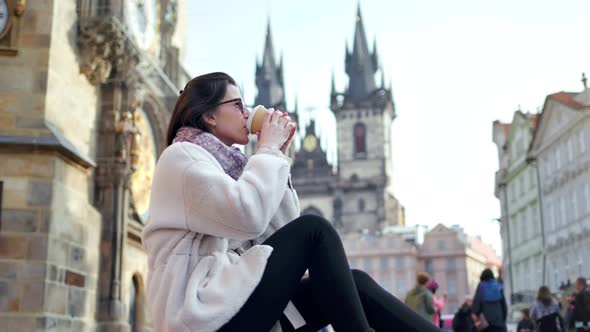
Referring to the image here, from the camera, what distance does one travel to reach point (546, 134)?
Result: 36.0 m

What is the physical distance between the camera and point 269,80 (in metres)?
101

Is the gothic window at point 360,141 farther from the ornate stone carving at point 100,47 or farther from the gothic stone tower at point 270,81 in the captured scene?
the ornate stone carving at point 100,47

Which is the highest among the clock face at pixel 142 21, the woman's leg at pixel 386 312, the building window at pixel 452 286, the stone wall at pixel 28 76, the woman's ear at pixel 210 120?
the building window at pixel 452 286

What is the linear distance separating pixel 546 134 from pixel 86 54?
30124 mm

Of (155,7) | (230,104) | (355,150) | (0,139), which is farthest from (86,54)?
(355,150)

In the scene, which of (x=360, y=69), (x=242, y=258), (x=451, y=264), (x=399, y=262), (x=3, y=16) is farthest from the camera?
(x=360, y=69)

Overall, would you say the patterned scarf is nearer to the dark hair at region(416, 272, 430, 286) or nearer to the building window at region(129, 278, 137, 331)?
the dark hair at region(416, 272, 430, 286)

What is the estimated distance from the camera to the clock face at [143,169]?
11820 millimetres

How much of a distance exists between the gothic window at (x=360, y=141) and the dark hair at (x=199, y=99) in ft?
292

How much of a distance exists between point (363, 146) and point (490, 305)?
82.5 m

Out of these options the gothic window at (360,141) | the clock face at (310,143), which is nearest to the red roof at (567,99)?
the gothic window at (360,141)

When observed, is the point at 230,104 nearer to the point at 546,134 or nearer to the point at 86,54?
the point at 86,54

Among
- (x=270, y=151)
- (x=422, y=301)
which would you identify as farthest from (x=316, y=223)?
(x=422, y=301)

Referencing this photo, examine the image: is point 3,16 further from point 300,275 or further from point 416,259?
point 416,259
